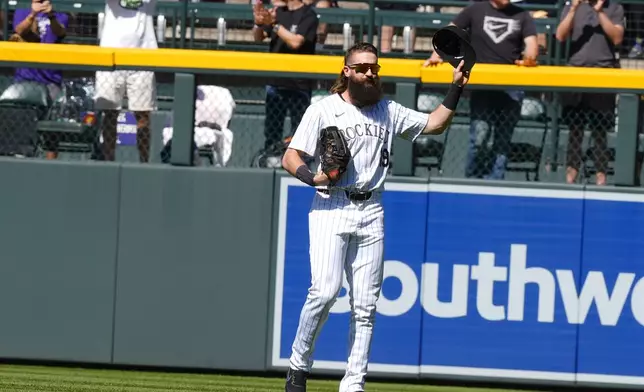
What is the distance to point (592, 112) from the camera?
7.76m

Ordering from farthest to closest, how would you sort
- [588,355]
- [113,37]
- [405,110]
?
1. [113,37]
2. [588,355]
3. [405,110]

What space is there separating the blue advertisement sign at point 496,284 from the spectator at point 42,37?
1.81m

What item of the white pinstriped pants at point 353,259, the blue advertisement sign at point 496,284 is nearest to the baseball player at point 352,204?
the white pinstriped pants at point 353,259

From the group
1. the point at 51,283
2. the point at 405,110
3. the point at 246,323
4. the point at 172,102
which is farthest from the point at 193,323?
the point at 405,110

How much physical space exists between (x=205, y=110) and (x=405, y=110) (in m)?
2.22

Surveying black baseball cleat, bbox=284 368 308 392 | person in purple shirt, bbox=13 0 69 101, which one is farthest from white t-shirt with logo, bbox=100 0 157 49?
black baseball cleat, bbox=284 368 308 392

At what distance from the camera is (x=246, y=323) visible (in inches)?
308

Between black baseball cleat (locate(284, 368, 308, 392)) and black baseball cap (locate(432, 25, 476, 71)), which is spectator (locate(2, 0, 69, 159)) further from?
black baseball cap (locate(432, 25, 476, 71))

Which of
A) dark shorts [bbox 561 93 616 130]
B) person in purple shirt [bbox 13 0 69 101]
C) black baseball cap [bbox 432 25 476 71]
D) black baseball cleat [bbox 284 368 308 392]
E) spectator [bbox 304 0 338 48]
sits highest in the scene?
spectator [bbox 304 0 338 48]

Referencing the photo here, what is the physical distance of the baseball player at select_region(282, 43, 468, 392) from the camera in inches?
229

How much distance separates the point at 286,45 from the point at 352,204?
3.85m

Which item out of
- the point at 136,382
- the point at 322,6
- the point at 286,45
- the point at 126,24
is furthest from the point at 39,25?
the point at 136,382

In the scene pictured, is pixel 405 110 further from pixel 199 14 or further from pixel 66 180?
pixel 199 14

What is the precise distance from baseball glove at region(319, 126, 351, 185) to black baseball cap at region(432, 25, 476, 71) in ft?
2.69
